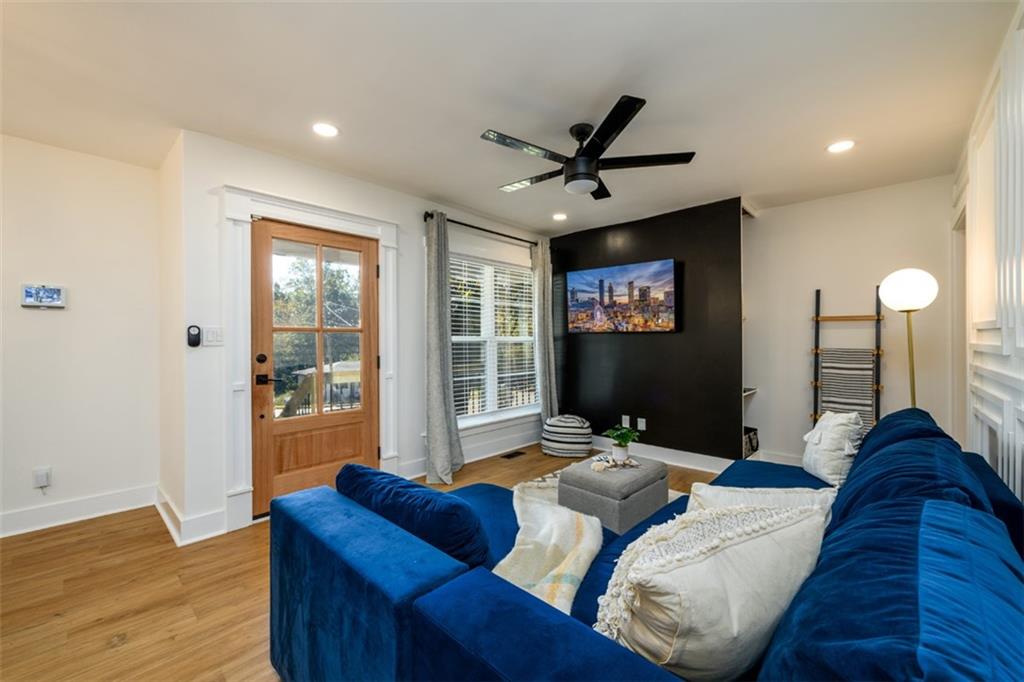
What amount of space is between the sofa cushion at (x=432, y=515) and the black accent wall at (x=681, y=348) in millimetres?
3480

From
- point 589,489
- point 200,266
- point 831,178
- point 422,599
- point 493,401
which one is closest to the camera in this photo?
point 422,599

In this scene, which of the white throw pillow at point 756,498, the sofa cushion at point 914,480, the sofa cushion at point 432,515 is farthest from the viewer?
the white throw pillow at point 756,498

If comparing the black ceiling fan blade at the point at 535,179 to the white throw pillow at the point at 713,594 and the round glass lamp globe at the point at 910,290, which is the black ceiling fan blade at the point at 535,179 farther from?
the round glass lamp globe at the point at 910,290

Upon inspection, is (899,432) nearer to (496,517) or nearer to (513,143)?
(496,517)

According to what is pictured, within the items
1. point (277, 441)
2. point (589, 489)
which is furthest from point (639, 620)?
point (277, 441)

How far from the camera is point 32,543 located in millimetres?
2611

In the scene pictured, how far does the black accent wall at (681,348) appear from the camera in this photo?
3951mm

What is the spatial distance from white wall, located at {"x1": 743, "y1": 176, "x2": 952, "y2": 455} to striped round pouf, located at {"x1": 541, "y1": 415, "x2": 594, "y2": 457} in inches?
66.5

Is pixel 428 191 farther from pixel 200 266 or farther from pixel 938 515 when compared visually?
pixel 938 515

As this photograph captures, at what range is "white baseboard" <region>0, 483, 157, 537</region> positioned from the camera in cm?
273

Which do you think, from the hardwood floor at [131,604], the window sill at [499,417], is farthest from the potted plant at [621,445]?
the hardwood floor at [131,604]

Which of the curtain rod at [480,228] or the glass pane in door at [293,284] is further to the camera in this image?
the curtain rod at [480,228]

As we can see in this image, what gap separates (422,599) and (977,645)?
2.93ft

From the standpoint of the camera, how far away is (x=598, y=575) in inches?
58.4
